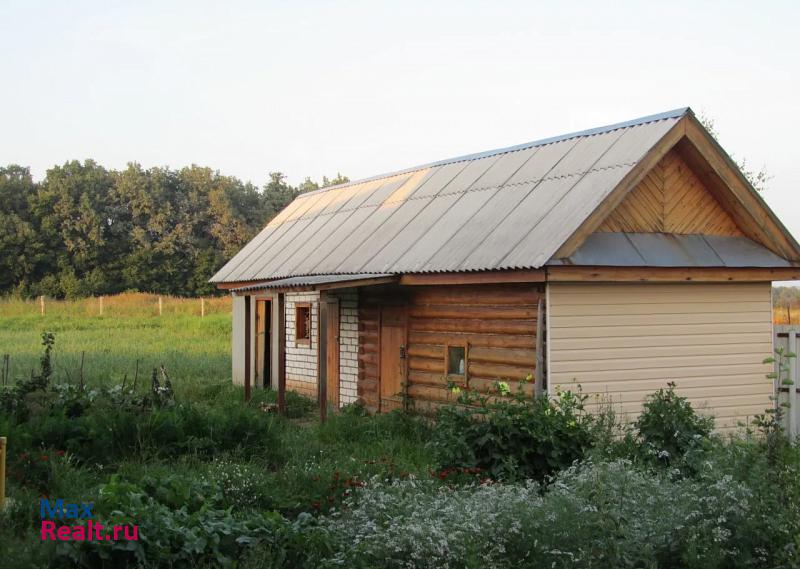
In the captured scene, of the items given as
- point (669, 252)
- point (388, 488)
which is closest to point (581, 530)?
point (388, 488)

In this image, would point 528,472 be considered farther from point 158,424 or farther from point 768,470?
point 158,424

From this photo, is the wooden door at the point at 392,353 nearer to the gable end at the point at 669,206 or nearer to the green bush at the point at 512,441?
the gable end at the point at 669,206

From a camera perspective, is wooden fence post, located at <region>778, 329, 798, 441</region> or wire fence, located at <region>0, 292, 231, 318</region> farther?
wire fence, located at <region>0, 292, 231, 318</region>

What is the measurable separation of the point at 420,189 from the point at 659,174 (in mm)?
5959

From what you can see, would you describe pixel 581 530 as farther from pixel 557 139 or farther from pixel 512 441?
pixel 557 139

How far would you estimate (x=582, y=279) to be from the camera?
43.2ft

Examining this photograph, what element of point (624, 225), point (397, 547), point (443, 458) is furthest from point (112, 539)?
point (624, 225)

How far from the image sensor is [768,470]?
7.55 meters

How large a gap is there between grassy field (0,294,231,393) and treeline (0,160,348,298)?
11077mm

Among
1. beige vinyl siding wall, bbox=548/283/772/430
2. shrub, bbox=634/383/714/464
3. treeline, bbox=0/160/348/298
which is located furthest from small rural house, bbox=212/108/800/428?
treeline, bbox=0/160/348/298

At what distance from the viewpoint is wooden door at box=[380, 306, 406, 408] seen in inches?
649

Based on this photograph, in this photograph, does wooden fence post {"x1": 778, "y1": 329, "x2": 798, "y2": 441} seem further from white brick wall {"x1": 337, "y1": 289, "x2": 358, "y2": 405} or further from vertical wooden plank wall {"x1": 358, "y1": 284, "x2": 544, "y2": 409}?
white brick wall {"x1": 337, "y1": 289, "x2": 358, "y2": 405}

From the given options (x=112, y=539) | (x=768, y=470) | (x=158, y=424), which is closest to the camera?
(x=112, y=539)

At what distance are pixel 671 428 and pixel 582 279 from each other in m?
2.89
